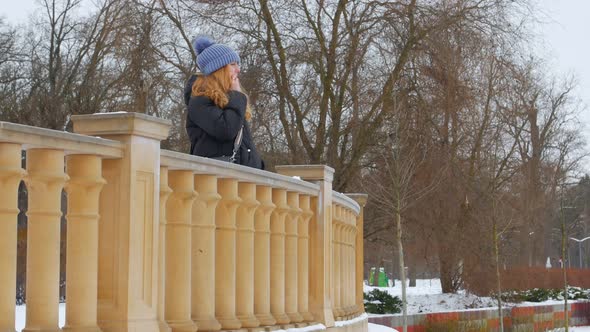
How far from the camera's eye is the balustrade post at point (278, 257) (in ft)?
21.4

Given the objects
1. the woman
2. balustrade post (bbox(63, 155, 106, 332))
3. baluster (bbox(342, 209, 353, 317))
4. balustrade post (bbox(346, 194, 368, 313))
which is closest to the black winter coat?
the woman

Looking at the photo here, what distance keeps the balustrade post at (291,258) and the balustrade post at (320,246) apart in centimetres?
49

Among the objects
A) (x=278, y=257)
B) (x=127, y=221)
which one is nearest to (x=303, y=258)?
(x=278, y=257)

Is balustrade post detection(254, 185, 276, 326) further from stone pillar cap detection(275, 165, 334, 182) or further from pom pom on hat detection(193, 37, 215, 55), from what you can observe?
stone pillar cap detection(275, 165, 334, 182)

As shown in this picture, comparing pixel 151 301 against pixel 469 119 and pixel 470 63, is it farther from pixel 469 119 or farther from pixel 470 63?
pixel 469 119

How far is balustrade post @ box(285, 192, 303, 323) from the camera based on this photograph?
6.80 m

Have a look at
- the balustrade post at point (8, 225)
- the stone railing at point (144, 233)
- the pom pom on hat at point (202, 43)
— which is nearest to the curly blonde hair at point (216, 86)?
the pom pom on hat at point (202, 43)

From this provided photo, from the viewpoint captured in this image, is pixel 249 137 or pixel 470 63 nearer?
pixel 249 137

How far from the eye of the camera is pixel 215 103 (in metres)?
5.87

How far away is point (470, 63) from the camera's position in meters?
22.2

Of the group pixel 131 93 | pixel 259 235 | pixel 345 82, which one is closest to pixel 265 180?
pixel 259 235

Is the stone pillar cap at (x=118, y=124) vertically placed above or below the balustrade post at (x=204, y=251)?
above

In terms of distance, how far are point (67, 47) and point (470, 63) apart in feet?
41.2

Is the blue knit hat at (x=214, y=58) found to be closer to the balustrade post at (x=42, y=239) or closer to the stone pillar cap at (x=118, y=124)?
the stone pillar cap at (x=118, y=124)
